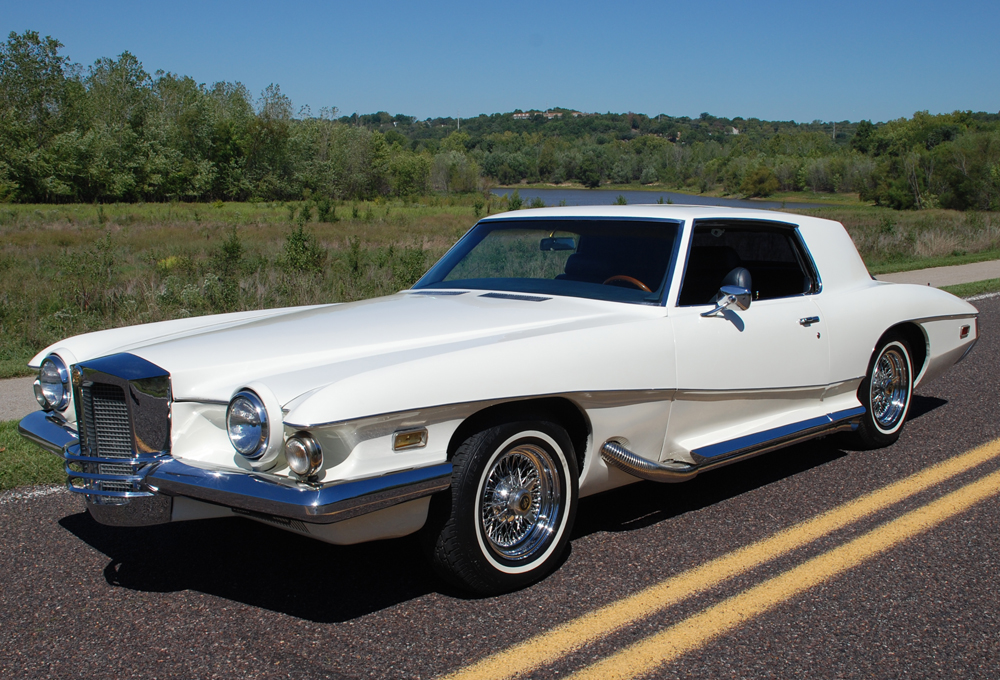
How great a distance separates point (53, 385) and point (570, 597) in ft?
7.94


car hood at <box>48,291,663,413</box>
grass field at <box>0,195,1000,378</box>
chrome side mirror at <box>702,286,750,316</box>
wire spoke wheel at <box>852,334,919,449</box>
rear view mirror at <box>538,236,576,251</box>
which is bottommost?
grass field at <box>0,195,1000,378</box>

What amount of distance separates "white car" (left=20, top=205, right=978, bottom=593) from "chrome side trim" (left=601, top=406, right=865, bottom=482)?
0.04 ft

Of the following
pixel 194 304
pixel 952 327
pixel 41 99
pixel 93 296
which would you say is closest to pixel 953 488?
pixel 952 327

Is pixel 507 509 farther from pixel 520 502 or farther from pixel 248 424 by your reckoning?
pixel 248 424

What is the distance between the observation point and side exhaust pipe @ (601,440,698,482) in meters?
3.54

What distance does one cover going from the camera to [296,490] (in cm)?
270

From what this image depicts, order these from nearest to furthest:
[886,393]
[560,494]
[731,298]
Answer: [560,494] → [731,298] → [886,393]

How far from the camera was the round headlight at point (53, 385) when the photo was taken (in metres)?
3.69

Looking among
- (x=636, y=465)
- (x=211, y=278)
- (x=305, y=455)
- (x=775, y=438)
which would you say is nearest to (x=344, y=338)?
(x=305, y=455)

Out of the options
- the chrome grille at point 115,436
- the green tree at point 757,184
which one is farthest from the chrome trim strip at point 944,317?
the green tree at point 757,184

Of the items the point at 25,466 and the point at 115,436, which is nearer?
the point at 115,436

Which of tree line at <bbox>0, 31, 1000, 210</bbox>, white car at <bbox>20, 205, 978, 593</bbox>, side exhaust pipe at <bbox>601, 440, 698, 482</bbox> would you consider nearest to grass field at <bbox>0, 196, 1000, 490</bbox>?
white car at <bbox>20, 205, 978, 593</bbox>

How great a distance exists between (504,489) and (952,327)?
3814 mm

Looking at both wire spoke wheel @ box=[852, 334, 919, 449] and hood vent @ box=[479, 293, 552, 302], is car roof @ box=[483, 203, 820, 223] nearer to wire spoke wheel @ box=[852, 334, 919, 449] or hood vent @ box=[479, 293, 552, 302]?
hood vent @ box=[479, 293, 552, 302]
